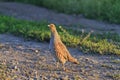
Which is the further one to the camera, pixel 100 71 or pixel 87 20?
pixel 87 20

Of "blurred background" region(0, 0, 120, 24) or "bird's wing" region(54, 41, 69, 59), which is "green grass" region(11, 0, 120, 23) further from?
"bird's wing" region(54, 41, 69, 59)

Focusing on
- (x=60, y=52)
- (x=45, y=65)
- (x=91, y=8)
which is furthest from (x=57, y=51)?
(x=91, y=8)

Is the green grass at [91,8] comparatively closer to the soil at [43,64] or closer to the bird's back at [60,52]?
the soil at [43,64]

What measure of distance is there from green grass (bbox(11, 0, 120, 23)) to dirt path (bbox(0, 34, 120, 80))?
547 centimetres

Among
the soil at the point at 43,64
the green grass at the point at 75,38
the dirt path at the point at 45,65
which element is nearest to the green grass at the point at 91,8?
the green grass at the point at 75,38

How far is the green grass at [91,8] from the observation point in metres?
15.8

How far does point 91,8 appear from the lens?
17.0m

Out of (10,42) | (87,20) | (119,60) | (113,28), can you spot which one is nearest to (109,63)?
(119,60)

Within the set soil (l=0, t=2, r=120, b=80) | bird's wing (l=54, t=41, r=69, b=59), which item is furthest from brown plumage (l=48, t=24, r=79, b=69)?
soil (l=0, t=2, r=120, b=80)

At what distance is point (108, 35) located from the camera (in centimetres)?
1202

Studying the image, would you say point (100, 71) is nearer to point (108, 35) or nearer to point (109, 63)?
point (109, 63)

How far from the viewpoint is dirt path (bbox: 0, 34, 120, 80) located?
822 cm

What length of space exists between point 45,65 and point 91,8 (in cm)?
840

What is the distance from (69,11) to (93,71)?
8939 mm
